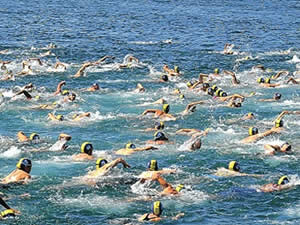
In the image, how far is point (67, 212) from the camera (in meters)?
23.9

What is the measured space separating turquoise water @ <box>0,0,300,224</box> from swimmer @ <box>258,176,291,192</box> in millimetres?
Answer: 253

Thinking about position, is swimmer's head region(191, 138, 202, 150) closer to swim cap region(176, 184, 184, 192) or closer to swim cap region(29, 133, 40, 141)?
swim cap region(176, 184, 184, 192)

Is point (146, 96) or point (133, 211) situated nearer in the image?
point (133, 211)

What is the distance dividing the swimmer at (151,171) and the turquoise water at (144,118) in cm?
42

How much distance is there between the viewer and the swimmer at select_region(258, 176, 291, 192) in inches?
1019

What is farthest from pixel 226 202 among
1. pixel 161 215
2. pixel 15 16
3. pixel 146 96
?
pixel 15 16

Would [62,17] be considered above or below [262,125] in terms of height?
above

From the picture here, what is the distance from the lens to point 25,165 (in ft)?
84.3

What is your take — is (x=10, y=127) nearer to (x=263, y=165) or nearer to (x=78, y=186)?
(x=78, y=186)

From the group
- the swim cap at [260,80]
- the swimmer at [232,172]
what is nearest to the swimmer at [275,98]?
the swim cap at [260,80]

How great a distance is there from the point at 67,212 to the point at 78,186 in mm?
2285

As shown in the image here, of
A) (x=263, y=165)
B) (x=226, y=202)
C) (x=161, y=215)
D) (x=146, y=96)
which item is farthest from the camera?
(x=146, y=96)

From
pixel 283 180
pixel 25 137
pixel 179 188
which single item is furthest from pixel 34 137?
pixel 283 180

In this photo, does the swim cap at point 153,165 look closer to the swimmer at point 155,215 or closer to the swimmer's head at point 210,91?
the swimmer at point 155,215
